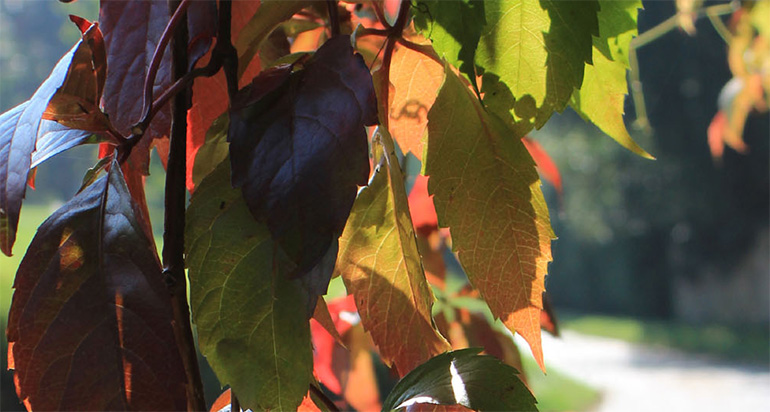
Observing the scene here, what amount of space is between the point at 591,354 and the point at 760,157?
2.73 m

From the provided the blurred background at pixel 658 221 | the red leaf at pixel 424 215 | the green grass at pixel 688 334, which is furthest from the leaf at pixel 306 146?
the green grass at pixel 688 334

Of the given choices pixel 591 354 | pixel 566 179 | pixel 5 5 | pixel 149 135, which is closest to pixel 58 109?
pixel 149 135

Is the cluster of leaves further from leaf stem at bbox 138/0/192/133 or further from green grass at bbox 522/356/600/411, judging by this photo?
green grass at bbox 522/356/600/411

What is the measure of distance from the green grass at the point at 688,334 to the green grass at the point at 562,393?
2248 mm

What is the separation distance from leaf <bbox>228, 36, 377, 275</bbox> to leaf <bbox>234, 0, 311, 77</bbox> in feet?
0.09

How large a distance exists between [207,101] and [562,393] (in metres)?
4.88

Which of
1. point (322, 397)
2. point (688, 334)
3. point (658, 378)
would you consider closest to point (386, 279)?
point (322, 397)

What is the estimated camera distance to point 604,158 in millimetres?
8406

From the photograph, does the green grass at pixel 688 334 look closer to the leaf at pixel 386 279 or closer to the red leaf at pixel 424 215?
the red leaf at pixel 424 215

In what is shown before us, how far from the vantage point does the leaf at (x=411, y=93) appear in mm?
258

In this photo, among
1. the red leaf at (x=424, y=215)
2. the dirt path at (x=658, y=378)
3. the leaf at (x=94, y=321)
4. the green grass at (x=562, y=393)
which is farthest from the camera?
the dirt path at (x=658, y=378)

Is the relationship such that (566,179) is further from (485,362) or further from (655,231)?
(485,362)

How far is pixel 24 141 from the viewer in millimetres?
167

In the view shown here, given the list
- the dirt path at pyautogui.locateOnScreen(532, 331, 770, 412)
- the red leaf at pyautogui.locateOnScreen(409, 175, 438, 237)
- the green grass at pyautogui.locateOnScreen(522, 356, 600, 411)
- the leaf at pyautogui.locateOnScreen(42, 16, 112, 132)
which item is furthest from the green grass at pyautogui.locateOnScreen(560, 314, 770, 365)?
the leaf at pyautogui.locateOnScreen(42, 16, 112, 132)
